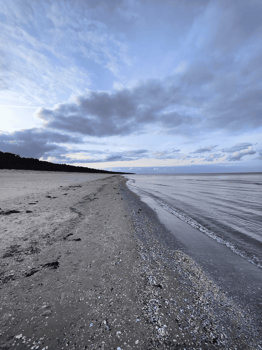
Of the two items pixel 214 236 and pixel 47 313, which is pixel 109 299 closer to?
pixel 47 313

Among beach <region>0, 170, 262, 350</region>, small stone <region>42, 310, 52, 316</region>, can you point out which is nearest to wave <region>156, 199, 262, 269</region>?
beach <region>0, 170, 262, 350</region>

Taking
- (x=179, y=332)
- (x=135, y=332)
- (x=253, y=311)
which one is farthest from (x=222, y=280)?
(x=135, y=332)

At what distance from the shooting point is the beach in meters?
1.98

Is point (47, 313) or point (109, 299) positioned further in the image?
point (109, 299)

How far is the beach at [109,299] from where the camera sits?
198 centimetres

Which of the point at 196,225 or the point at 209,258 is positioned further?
the point at 196,225

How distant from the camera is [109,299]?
2.59 metres

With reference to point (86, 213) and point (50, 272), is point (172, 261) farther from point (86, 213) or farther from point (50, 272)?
point (86, 213)

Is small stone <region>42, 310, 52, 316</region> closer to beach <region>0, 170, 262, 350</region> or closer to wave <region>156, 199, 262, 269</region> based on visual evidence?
beach <region>0, 170, 262, 350</region>

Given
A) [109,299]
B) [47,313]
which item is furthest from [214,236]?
[47,313]

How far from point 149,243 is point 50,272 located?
2950 millimetres

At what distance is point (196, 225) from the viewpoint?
7246 millimetres

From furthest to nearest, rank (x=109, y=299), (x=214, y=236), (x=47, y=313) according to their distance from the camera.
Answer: (x=214, y=236) < (x=109, y=299) < (x=47, y=313)

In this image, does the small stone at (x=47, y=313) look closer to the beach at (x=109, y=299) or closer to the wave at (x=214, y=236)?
the beach at (x=109, y=299)
